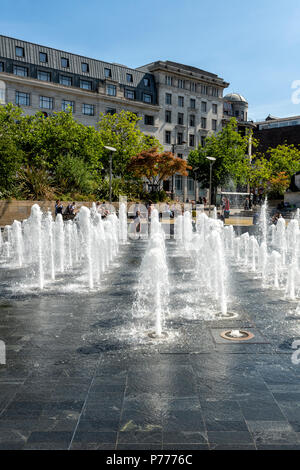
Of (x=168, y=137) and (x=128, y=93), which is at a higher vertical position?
(x=128, y=93)

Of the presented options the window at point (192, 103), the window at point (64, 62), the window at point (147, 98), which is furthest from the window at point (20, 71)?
the window at point (192, 103)

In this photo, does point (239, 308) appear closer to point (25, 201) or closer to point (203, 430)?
point (203, 430)

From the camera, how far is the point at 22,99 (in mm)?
46000

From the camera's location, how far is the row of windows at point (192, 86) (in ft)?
198

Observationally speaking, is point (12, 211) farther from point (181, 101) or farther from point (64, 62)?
point (181, 101)

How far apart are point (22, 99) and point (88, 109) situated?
8.83 m

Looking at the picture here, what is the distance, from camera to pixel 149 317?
6.73 m

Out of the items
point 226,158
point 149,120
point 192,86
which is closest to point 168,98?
point 149,120

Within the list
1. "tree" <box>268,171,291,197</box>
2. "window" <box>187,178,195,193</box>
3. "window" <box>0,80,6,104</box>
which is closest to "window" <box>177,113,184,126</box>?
"window" <box>187,178,195,193</box>

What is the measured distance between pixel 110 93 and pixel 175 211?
24824 mm

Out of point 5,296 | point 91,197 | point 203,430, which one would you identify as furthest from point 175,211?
point 203,430

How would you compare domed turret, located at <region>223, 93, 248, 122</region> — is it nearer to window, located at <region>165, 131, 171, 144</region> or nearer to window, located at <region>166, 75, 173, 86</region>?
window, located at <region>166, 75, 173, 86</region>

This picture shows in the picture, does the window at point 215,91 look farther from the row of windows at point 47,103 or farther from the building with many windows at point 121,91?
the row of windows at point 47,103

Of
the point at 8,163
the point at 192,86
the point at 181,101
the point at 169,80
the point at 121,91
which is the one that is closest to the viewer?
the point at 8,163
